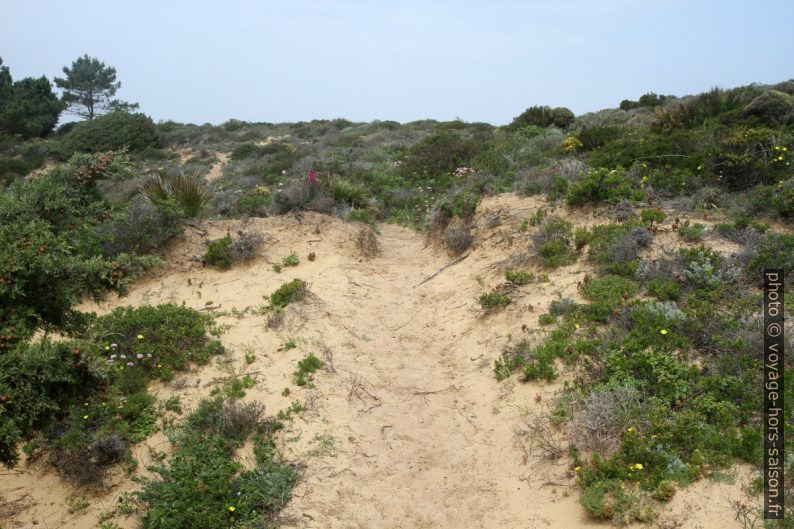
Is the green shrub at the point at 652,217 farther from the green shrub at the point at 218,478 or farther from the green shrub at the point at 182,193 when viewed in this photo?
the green shrub at the point at 182,193

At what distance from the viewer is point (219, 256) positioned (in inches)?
392

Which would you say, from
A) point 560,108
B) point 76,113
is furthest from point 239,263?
point 76,113

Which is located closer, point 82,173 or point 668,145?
point 82,173

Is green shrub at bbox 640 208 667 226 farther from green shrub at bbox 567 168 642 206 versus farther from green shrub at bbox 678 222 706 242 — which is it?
green shrub at bbox 567 168 642 206

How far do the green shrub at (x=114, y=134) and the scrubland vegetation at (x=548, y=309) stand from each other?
43.9 feet

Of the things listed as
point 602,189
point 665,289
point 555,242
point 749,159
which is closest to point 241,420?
point 665,289

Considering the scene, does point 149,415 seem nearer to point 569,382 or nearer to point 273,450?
point 273,450

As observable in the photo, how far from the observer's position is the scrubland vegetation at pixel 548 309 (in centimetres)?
462

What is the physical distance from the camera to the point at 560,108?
19141 mm

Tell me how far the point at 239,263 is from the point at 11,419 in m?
6.48

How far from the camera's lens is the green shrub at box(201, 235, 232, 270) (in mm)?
9938

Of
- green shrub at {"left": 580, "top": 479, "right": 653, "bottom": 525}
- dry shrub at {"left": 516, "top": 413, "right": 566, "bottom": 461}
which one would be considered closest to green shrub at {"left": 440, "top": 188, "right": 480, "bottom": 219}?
dry shrub at {"left": 516, "top": 413, "right": 566, "bottom": 461}

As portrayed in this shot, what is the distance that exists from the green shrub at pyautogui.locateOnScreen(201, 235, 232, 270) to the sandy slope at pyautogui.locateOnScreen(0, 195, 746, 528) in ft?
0.51

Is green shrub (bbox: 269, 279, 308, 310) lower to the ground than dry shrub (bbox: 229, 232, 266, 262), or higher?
lower
